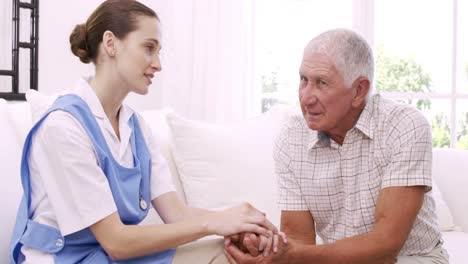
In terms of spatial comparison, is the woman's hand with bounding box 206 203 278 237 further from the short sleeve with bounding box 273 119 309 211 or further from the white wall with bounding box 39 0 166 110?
the white wall with bounding box 39 0 166 110

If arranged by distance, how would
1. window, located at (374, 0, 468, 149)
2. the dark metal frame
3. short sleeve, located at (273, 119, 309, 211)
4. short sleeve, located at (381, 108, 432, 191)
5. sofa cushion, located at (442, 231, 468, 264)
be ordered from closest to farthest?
short sleeve, located at (381, 108, 432, 191), short sleeve, located at (273, 119, 309, 211), sofa cushion, located at (442, 231, 468, 264), the dark metal frame, window, located at (374, 0, 468, 149)

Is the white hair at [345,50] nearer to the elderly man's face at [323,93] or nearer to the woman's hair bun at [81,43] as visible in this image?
the elderly man's face at [323,93]

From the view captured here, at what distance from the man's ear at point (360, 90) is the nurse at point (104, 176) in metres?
0.38

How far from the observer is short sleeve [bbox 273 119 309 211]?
72.0 inches

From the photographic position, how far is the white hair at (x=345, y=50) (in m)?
1.70

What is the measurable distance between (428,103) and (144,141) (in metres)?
2.31

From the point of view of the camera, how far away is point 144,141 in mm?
1829

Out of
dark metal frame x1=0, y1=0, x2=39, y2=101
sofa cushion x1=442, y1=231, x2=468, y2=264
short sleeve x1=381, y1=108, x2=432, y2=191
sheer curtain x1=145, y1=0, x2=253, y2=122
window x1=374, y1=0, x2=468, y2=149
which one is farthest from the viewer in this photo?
window x1=374, y1=0, x2=468, y2=149

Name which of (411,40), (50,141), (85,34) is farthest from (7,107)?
(411,40)

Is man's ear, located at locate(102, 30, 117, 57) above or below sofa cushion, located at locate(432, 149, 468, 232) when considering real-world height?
above

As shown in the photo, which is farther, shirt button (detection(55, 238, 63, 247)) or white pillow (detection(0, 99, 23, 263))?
white pillow (detection(0, 99, 23, 263))

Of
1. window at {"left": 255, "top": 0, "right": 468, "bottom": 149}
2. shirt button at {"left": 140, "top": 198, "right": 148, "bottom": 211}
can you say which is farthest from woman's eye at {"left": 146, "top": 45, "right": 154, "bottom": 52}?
window at {"left": 255, "top": 0, "right": 468, "bottom": 149}

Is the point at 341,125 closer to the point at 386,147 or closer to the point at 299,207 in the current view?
the point at 386,147

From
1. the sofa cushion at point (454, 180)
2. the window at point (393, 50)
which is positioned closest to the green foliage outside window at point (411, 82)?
the window at point (393, 50)
